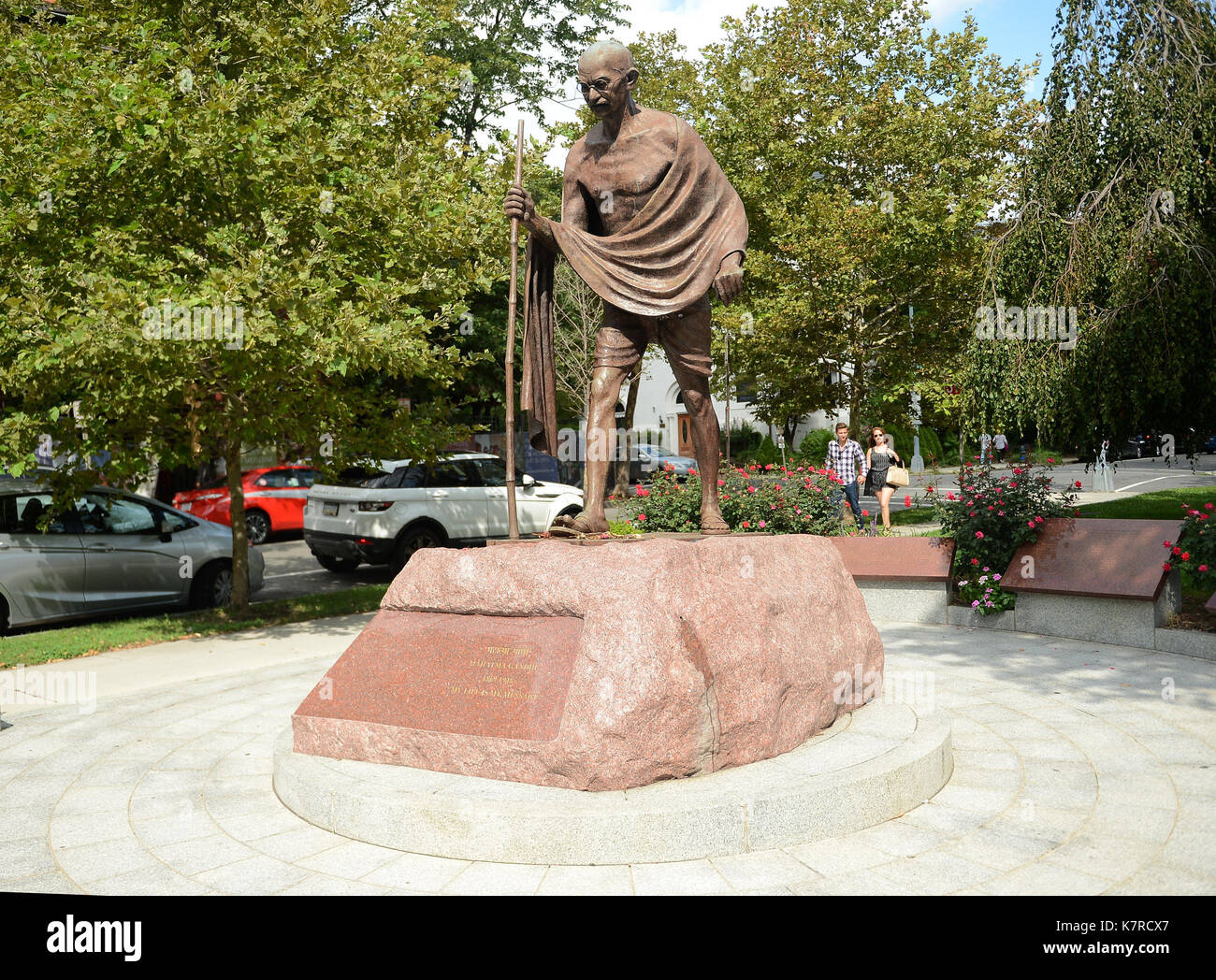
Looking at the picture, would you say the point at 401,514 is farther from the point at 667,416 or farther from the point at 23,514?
the point at 667,416

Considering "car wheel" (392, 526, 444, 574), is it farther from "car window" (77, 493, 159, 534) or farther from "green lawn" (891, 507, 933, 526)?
"green lawn" (891, 507, 933, 526)

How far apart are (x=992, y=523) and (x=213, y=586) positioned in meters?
9.13

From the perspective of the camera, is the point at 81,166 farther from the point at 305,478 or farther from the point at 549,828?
the point at 305,478

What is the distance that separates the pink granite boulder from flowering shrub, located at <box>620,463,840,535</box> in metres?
5.21

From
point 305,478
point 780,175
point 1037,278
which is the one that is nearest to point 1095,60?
point 1037,278

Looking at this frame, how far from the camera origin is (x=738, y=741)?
14.9 feet

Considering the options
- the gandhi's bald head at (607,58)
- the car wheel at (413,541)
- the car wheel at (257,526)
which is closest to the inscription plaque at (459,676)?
the gandhi's bald head at (607,58)

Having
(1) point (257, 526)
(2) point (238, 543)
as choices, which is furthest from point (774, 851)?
(1) point (257, 526)

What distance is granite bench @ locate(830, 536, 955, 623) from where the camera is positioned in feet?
31.4

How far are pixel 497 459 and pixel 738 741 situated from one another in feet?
39.7

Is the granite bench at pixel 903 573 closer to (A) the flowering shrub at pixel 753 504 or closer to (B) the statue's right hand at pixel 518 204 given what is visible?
(A) the flowering shrub at pixel 753 504

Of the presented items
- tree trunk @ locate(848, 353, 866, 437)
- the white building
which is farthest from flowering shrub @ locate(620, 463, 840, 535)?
the white building

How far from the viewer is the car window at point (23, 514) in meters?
10.1

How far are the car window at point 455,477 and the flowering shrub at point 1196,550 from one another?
960cm
